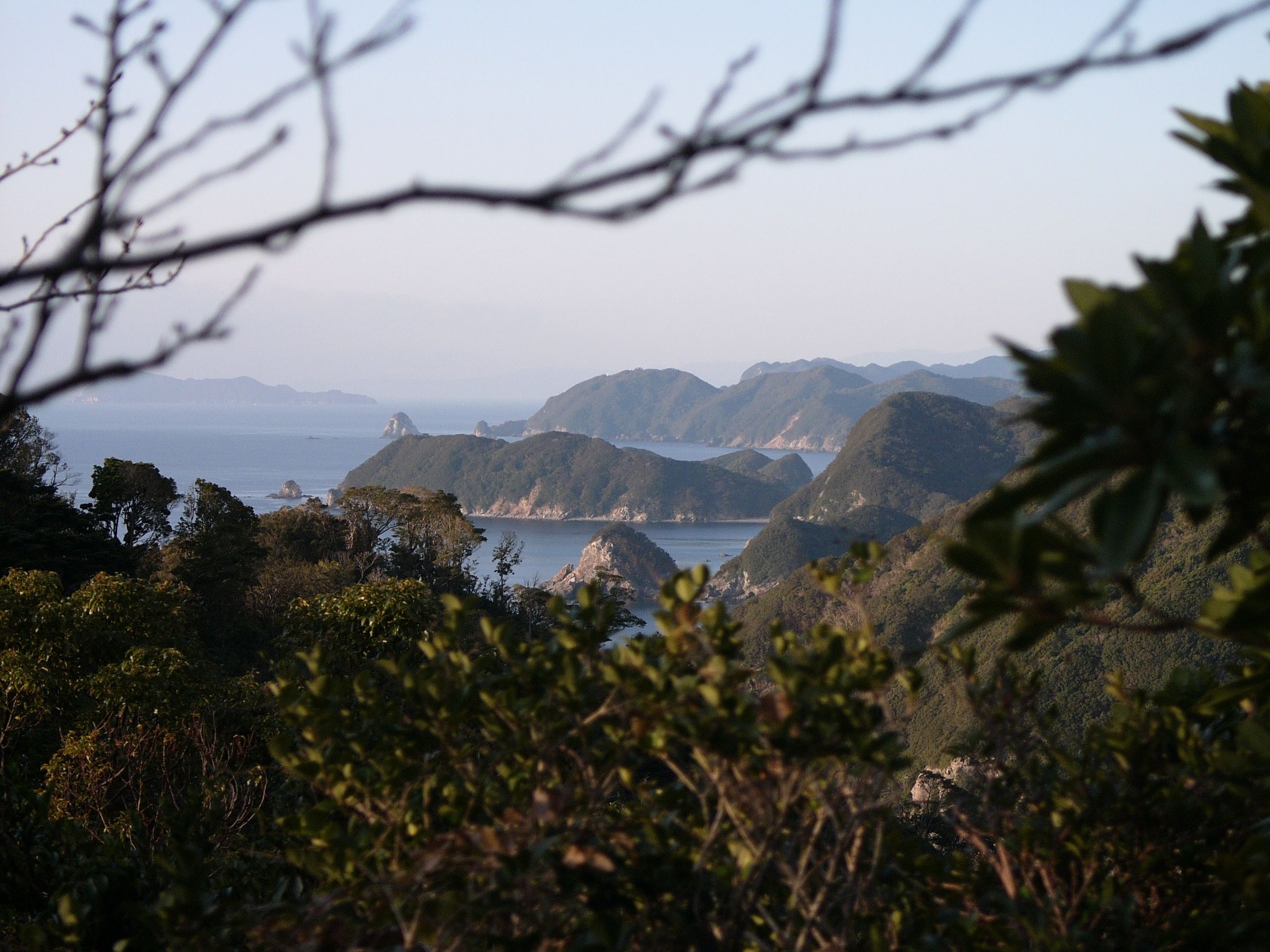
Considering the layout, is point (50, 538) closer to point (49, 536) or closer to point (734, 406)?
point (49, 536)

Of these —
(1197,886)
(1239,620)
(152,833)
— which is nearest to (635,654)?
(1239,620)

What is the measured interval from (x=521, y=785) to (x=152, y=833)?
5114 mm

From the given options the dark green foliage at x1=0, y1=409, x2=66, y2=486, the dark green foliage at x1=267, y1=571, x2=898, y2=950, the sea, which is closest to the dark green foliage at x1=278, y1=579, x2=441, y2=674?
the dark green foliage at x1=267, y1=571, x2=898, y2=950

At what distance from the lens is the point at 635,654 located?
160cm

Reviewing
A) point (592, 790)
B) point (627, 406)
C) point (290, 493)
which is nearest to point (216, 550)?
point (592, 790)

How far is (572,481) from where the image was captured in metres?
97.2

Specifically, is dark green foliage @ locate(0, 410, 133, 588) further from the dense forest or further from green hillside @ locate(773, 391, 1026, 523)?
green hillside @ locate(773, 391, 1026, 523)

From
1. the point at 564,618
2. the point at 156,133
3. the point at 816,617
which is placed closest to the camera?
the point at 156,133

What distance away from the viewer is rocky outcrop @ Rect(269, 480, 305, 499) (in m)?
82.1

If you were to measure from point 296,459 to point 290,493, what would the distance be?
43688 mm

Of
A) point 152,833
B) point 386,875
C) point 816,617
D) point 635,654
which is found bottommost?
point 816,617

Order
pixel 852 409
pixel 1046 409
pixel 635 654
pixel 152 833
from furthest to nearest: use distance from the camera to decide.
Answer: pixel 852 409 < pixel 152 833 < pixel 635 654 < pixel 1046 409

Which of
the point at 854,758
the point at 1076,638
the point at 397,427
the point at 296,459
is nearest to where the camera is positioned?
the point at 854,758

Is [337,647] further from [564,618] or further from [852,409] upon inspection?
[852,409]
